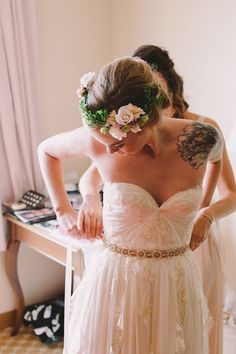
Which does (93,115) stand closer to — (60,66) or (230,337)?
(230,337)

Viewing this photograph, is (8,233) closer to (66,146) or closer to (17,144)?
(17,144)

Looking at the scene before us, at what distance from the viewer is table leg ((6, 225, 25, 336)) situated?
2.39 m

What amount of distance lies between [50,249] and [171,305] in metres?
1.07

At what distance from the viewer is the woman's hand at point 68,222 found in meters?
1.27

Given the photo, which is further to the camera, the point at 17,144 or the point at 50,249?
the point at 17,144

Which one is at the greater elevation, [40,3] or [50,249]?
[40,3]

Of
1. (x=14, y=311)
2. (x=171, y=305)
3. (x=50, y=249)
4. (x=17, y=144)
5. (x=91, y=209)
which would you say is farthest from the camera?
(x=14, y=311)

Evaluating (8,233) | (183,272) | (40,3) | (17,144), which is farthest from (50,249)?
(40,3)

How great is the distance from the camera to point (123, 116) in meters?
0.93

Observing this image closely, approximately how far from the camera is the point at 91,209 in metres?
1.25

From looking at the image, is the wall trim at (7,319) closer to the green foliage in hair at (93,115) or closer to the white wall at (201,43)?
the white wall at (201,43)

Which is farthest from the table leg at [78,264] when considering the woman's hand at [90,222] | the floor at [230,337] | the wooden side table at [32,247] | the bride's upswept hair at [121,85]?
the bride's upswept hair at [121,85]

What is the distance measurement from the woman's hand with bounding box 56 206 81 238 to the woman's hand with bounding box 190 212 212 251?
35 centimetres

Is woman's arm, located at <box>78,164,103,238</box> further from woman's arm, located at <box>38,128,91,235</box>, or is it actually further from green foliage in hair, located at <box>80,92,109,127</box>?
green foliage in hair, located at <box>80,92,109,127</box>
